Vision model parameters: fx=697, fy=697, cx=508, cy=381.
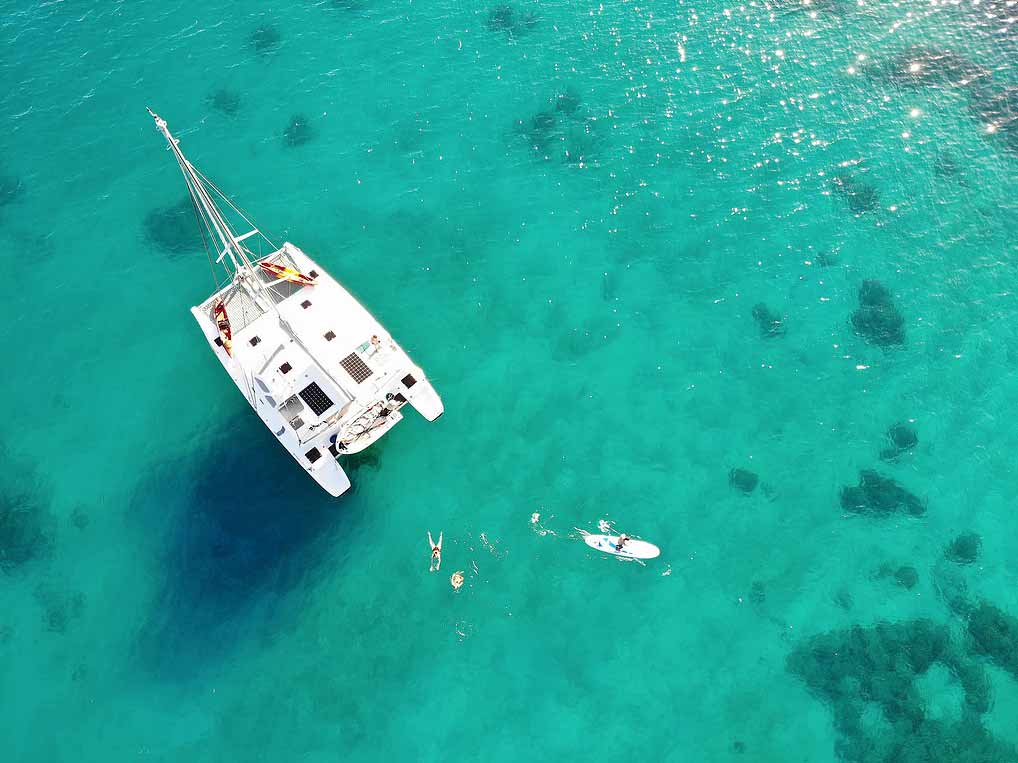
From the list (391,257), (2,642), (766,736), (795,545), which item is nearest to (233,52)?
(391,257)

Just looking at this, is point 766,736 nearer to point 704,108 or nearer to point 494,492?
point 494,492

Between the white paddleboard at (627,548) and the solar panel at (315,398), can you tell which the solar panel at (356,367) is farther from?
the white paddleboard at (627,548)

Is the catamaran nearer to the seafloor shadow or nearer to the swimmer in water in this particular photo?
the seafloor shadow

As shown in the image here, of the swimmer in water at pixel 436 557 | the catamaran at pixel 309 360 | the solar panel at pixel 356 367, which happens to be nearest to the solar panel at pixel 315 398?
the catamaran at pixel 309 360

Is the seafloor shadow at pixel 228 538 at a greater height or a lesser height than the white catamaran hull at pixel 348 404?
lesser

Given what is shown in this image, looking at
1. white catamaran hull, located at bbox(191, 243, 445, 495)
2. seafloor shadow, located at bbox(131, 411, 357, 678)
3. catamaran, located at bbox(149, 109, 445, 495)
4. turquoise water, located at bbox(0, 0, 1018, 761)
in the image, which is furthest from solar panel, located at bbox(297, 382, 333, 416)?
turquoise water, located at bbox(0, 0, 1018, 761)

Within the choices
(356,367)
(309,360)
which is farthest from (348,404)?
(309,360)
